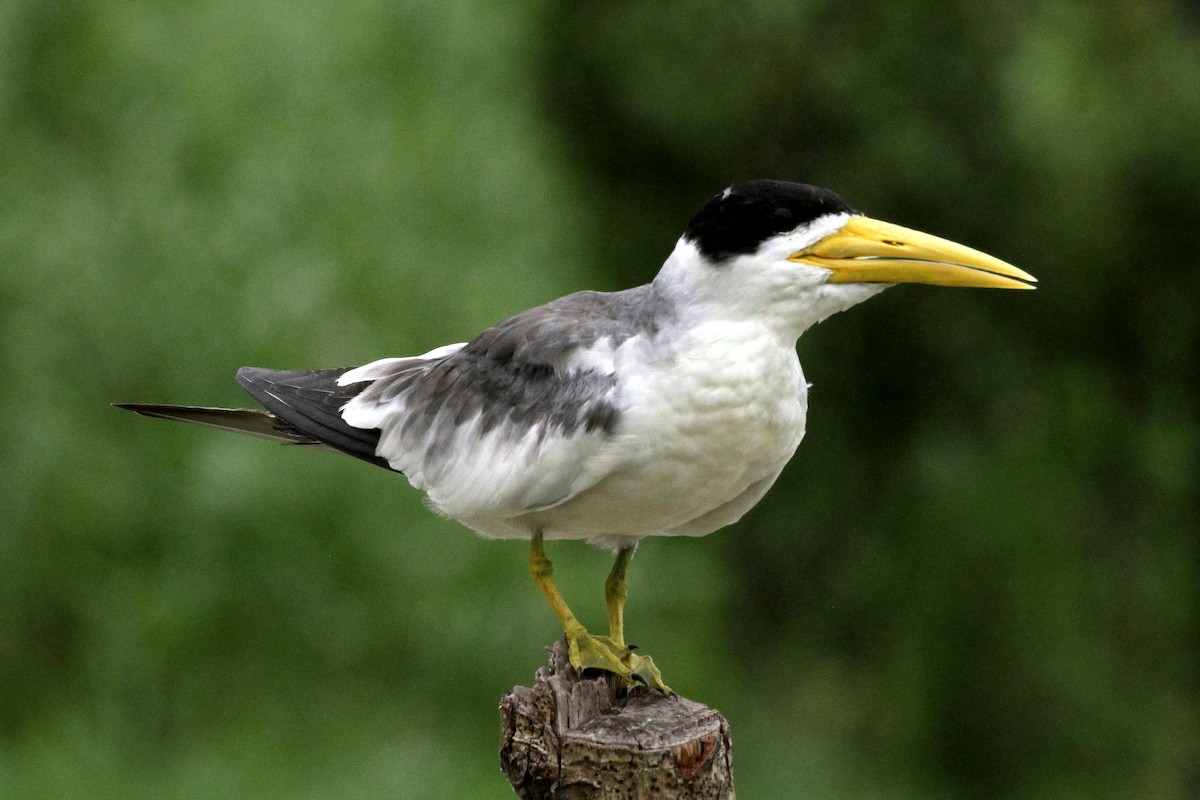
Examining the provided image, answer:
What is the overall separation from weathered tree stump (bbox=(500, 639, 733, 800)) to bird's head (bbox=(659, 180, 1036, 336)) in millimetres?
1144

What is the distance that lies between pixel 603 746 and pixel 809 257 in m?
1.40

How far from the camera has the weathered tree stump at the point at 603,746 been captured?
13.5ft

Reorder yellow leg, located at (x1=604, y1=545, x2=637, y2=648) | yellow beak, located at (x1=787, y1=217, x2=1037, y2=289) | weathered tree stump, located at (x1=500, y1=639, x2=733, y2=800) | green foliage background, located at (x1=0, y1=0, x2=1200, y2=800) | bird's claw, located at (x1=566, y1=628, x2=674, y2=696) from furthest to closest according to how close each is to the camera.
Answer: green foliage background, located at (x1=0, y1=0, x2=1200, y2=800)
yellow leg, located at (x1=604, y1=545, x2=637, y2=648)
bird's claw, located at (x1=566, y1=628, x2=674, y2=696)
weathered tree stump, located at (x1=500, y1=639, x2=733, y2=800)
yellow beak, located at (x1=787, y1=217, x2=1037, y2=289)

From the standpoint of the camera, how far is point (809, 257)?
4.04 metres

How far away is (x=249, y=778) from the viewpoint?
24.9 feet

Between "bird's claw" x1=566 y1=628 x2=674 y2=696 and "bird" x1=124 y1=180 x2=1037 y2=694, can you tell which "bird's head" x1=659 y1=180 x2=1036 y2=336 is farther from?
"bird's claw" x1=566 y1=628 x2=674 y2=696

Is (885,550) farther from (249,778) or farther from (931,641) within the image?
(249,778)

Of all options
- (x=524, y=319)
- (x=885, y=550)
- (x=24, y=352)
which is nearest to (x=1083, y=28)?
(x=885, y=550)

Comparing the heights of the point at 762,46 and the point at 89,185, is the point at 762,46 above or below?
above

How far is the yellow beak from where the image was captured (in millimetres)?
4000

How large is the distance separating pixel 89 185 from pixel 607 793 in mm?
5077

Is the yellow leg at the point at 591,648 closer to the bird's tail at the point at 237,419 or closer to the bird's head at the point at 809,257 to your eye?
the bird's tail at the point at 237,419

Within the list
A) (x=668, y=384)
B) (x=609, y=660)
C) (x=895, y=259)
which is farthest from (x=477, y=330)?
(x=895, y=259)

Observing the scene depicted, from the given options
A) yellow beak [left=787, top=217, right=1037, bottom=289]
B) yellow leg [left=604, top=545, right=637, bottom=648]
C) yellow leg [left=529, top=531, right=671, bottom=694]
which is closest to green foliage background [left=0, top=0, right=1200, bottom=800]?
yellow leg [left=604, top=545, right=637, bottom=648]
